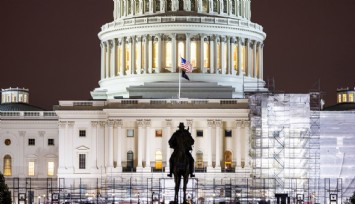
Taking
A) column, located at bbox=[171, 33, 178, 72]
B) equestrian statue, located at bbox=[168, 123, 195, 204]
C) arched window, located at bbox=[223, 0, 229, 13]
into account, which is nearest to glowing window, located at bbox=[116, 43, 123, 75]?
column, located at bbox=[171, 33, 178, 72]

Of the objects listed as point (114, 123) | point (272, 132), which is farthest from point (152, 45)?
point (272, 132)

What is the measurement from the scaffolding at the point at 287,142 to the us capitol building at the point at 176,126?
142 millimetres

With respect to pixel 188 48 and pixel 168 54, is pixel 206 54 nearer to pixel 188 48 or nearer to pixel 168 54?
pixel 188 48

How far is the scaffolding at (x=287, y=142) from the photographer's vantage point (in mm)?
152125

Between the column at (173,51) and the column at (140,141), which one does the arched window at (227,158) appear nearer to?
the column at (140,141)

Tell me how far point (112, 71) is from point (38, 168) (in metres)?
17.4

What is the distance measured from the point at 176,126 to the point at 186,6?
946 inches

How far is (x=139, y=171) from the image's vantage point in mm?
166500

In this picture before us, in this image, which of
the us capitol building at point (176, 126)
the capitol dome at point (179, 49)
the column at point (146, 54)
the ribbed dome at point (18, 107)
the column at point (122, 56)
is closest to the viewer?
the us capitol building at point (176, 126)

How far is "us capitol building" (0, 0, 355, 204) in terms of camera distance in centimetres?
15200

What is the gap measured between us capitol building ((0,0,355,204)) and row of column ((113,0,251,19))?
13 cm

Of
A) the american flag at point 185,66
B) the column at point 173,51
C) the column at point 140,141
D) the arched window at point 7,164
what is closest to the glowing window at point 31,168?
the arched window at point 7,164

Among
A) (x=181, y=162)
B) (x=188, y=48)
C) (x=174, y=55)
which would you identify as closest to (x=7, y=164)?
(x=174, y=55)

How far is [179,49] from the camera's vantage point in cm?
18375
